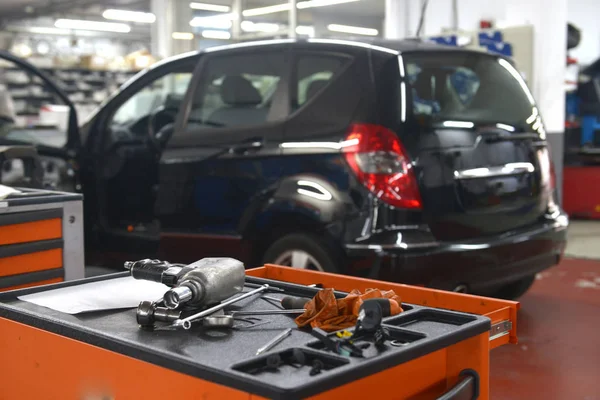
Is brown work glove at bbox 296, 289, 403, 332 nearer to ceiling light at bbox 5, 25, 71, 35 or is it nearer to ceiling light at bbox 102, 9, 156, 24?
ceiling light at bbox 102, 9, 156, 24

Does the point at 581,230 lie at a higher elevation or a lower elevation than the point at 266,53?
lower

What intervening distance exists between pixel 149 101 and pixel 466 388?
6.12 meters

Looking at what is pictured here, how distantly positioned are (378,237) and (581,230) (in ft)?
17.8

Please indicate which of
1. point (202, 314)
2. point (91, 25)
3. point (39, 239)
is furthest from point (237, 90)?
point (91, 25)

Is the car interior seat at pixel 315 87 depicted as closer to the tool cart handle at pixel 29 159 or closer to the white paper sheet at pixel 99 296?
the tool cart handle at pixel 29 159

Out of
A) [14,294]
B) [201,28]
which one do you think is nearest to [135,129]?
[14,294]

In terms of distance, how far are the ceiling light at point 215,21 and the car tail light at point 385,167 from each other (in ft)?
23.4

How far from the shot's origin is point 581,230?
7945 millimetres

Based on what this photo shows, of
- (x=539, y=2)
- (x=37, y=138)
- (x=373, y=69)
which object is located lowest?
(x=37, y=138)

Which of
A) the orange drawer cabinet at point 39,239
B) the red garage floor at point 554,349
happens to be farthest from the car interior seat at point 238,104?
the red garage floor at point 554,349

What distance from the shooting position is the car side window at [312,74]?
3566mm

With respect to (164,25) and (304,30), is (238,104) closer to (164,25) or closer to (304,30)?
(304,30)

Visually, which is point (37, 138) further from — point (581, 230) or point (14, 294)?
point (581, 230)

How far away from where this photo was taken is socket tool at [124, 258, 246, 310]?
1.50 m
